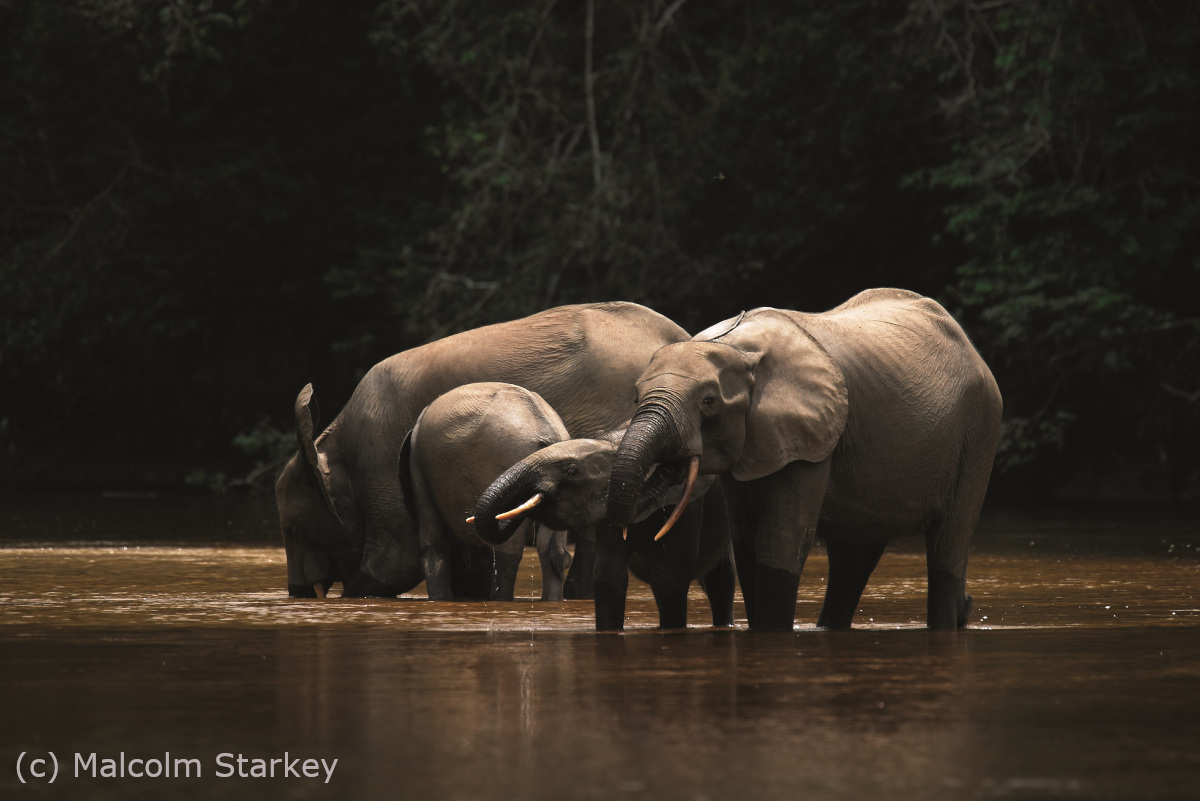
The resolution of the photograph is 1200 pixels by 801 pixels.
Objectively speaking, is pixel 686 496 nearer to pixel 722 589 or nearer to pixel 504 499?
pixel 504 499

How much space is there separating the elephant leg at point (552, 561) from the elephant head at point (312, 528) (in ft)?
4.69

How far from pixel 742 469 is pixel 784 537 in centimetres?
33

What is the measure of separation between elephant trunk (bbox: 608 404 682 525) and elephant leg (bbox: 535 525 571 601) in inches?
116

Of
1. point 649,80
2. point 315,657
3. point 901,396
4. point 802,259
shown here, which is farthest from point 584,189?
point 315,657

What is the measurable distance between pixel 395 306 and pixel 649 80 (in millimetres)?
4350

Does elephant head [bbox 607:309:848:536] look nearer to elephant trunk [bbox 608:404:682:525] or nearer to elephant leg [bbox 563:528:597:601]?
elephant trunk [bbox 608:404:682:525]

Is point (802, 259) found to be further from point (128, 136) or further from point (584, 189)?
point (128, 136)

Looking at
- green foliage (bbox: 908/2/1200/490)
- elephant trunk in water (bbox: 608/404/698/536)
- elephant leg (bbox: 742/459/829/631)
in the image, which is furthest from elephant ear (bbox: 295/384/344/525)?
green foliage (bbox: 908/2/1200/490)

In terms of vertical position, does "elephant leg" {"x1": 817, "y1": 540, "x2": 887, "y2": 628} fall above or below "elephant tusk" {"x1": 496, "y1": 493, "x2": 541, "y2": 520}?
below

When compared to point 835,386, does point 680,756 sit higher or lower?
lower

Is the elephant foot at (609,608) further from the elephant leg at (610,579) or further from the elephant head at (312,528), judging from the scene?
the elephant head at (312,528)

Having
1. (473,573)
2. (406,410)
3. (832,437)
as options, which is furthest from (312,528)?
(832,437)

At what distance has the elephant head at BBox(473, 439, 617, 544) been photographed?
8.50 m

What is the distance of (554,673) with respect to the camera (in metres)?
6.52
